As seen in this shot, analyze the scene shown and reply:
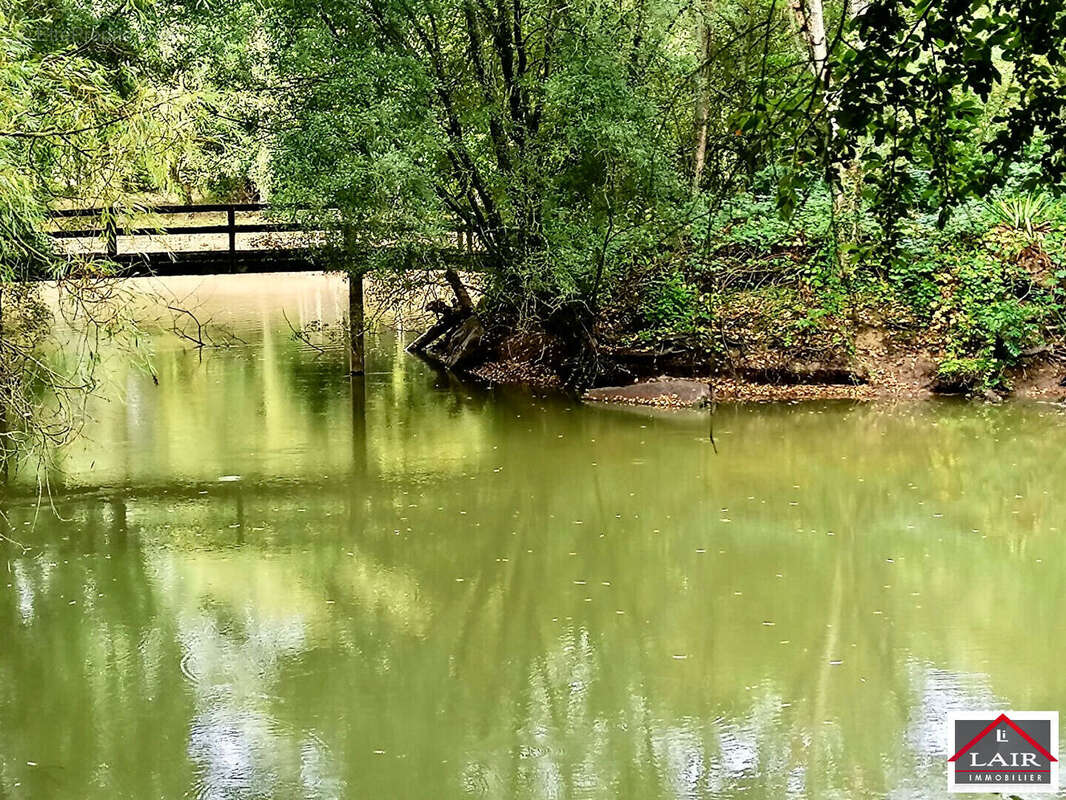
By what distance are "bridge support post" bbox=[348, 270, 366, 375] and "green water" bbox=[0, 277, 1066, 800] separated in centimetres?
261

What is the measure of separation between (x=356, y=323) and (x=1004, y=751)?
436 inches

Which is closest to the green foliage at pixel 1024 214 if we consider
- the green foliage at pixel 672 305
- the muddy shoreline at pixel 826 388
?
the muddy shoreline at pixel 826 388

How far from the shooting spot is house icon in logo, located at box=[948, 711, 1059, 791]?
4.77 metres

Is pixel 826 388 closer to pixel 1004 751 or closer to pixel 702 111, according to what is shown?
pixel 702 111

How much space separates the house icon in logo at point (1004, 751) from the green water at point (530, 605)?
4.7 inches

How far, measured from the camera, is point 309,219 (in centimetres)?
1350

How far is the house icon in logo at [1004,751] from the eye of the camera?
188 inches

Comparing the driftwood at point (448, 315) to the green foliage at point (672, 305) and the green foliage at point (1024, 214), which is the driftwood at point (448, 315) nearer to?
the green foliage at point (672, 305)

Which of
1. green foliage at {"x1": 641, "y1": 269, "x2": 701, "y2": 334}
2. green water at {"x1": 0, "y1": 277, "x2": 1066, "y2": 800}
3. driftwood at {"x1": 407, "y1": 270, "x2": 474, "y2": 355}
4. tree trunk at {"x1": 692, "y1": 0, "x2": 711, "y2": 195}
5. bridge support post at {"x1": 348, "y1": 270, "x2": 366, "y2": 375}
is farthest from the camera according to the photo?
driftwood at {"x1": 407, "y1": 270, "x2": 474, "y2": 355}

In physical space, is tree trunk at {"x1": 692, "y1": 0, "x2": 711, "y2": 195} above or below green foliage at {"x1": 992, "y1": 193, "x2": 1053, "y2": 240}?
above

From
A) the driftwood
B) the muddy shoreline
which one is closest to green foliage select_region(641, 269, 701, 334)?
the muddy shoreline

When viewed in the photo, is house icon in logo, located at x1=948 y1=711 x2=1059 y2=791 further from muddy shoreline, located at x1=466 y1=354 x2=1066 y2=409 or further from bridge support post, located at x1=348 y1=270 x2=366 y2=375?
bridge support post, located at x1=348 y1=270 x2=366 y2=375

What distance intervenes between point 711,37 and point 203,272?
21.7ft

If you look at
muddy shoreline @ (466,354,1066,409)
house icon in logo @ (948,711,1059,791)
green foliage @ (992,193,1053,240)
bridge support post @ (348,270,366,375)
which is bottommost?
house icon in logo @ (948,711,1059,791)
